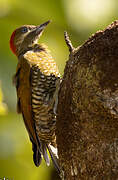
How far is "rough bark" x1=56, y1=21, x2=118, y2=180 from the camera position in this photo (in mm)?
3502

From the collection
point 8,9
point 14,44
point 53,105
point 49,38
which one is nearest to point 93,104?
point 53,105

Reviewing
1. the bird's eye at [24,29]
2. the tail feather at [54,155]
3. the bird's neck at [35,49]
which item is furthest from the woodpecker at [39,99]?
the bird's eye at [24,29]

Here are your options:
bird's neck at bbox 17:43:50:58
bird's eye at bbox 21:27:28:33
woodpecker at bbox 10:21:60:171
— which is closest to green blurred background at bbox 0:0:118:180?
bird's eye at bbox 21:27:28:33

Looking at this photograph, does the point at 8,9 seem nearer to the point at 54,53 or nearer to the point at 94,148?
the point at 54,53

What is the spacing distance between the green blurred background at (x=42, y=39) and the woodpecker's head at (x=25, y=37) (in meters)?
0.58

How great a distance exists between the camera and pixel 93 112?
3.55m

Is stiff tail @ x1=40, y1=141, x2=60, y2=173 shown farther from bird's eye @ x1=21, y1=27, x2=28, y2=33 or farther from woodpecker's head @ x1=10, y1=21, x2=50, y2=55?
bird's eye @ x1=21, y1=27, x2=28, y2=33

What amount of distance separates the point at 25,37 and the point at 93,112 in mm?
2329

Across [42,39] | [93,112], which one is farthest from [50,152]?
[42,39]

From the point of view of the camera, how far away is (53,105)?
15.6ft

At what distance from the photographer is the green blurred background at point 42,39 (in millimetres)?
6648

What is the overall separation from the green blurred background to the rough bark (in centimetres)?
281

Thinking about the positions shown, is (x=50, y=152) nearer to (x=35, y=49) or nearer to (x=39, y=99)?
(x=39, y=99)

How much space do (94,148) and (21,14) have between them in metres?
3.78
